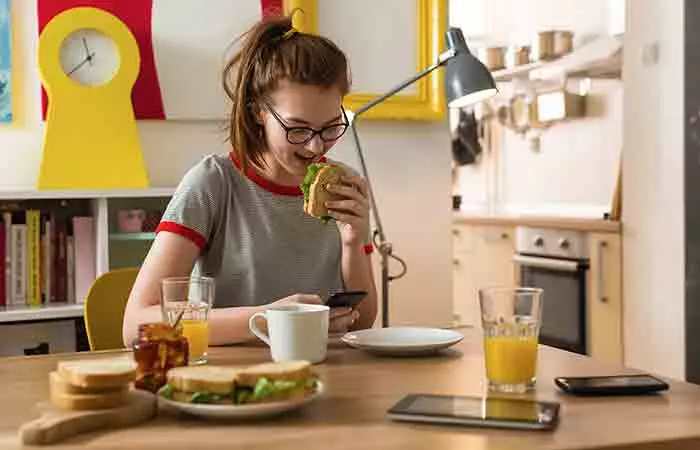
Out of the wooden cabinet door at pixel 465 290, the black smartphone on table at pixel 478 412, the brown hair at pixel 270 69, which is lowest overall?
the wooden cabinet door at pixel 465 290

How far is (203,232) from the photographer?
1819 mm

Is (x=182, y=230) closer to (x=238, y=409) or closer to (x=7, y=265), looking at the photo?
(x=238, y=409)

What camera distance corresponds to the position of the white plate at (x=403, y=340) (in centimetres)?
148

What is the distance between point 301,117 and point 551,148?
3.61 m

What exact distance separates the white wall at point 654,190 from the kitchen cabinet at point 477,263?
51.5 inches

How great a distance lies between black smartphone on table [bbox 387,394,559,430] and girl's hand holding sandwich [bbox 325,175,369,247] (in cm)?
66

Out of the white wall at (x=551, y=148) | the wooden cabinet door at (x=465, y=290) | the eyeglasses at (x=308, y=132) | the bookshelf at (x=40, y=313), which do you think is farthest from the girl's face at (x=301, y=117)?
the wooden cabinet door at (x=465, y=290)

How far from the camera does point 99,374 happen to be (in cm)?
107

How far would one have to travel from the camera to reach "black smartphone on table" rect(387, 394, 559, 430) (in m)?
1.02

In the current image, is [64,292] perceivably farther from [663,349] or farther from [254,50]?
[663,349]

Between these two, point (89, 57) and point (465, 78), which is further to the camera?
point (89, 57)

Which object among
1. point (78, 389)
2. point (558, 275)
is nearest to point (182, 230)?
point (78, 389)

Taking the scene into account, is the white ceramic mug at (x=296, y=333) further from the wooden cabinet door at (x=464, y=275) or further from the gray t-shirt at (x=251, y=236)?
the wooden cabinet door at (x=464, y=275)

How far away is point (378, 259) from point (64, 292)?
3.21 feet
